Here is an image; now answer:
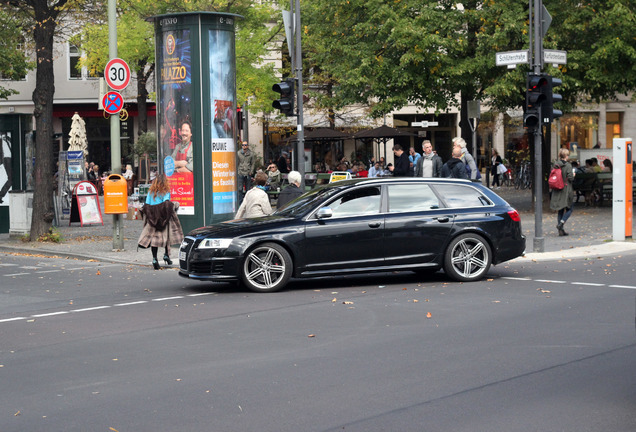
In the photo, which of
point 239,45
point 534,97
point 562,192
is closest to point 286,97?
point 534,97

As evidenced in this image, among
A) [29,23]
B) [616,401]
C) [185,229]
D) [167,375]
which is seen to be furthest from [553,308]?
[29,23]

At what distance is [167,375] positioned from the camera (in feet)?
23.2

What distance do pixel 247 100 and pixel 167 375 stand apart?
1312 inches

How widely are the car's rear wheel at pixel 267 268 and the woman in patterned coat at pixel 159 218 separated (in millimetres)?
3686

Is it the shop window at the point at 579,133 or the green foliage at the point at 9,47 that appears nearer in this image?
the green foliage at the point at 9,47

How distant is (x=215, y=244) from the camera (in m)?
11.9

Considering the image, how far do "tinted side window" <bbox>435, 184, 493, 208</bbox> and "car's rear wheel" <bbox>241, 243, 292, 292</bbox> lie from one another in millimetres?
2476

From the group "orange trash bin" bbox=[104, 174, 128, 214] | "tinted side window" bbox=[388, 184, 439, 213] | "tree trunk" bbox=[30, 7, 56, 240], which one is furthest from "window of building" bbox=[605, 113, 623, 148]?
"tinted side window" bbox=[388, 184, 439, 213]

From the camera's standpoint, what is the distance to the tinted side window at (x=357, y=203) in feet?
40.2

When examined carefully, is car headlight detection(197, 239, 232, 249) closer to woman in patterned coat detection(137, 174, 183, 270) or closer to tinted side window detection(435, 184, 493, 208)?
tinted side window detection(435, 184, 493, 208)

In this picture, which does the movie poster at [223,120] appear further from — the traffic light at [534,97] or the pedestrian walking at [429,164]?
the traffic light at [534,97]

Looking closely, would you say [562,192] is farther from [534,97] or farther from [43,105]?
[43,105]

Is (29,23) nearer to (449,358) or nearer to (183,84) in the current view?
(183,84)

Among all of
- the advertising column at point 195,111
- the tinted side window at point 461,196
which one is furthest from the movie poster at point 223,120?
the tinted side window at point 461,196
